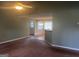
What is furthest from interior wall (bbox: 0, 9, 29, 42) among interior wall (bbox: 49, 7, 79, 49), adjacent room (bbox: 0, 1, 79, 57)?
interior wall (bbox: 49, 7, 79, 49)

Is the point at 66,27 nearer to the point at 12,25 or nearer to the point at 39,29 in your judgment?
the point at 39,29

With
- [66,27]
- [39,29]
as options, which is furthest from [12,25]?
[66,27]

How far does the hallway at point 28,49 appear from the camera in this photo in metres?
2.69


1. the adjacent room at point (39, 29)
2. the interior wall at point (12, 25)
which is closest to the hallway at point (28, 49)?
the adjacent room at point (39, 29)

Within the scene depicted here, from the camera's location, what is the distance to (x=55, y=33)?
2691mm

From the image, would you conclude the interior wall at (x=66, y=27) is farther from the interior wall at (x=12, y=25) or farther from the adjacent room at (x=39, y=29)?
the interior wall at (x=12, y=25)

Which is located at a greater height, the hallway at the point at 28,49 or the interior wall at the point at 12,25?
the interior wall at the point at 12,25

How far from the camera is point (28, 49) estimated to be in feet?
8.89

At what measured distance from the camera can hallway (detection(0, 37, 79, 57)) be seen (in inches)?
106

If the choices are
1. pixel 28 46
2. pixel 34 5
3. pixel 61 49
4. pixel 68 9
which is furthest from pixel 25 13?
pixel 61 49

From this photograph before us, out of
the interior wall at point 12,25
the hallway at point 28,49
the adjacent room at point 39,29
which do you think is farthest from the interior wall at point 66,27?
the interior wall at point 12,25

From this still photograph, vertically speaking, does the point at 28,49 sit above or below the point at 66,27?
below

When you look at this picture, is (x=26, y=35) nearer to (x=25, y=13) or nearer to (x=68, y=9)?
(x=25, y=13)

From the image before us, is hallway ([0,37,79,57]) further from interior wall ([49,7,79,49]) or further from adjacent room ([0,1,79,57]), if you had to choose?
interior wall ([49,7,79,49])
